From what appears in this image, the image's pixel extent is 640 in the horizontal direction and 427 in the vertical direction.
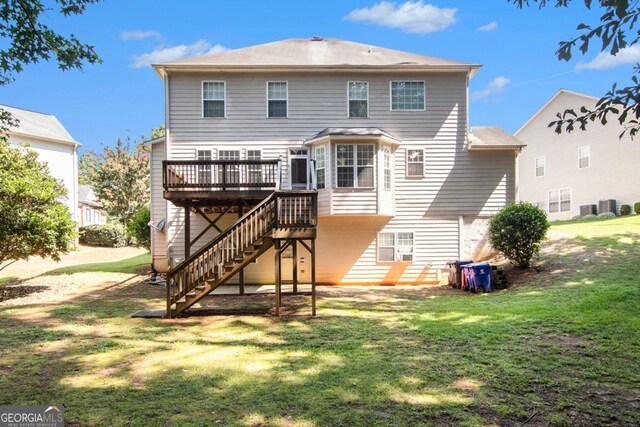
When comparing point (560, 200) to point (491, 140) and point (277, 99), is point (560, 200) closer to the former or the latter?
point (491, 140)

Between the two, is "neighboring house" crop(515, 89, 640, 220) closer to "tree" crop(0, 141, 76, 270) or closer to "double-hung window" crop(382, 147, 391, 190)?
"double-hung window" crop(382, 147, 391, 190)

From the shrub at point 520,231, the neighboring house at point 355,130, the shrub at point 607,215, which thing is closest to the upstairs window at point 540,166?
the shrub at point 607,215

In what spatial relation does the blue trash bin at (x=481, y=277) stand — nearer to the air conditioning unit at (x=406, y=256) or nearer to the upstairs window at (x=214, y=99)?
the air conditioning unit at (x=406, y=256)

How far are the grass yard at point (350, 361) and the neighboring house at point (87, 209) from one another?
30.2m

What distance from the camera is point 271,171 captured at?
1421cm

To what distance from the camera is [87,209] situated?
40.1 metres

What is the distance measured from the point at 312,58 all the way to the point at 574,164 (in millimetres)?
19360

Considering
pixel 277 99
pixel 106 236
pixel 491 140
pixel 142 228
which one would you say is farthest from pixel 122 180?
pixel 491 140

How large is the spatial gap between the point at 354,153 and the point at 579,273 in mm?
8176

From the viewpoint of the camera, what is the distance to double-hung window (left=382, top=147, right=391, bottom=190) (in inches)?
591

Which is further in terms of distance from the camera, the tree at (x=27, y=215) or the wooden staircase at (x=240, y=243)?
the tree at (x=27, y=215)

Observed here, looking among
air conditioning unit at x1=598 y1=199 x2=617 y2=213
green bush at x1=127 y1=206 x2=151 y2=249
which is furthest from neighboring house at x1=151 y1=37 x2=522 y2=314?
air conditioning unit at x1=598 y1=199 x2=617 y2=213

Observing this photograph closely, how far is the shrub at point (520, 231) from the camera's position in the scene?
44.4ft

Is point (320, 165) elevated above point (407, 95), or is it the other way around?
point (407, 95)
